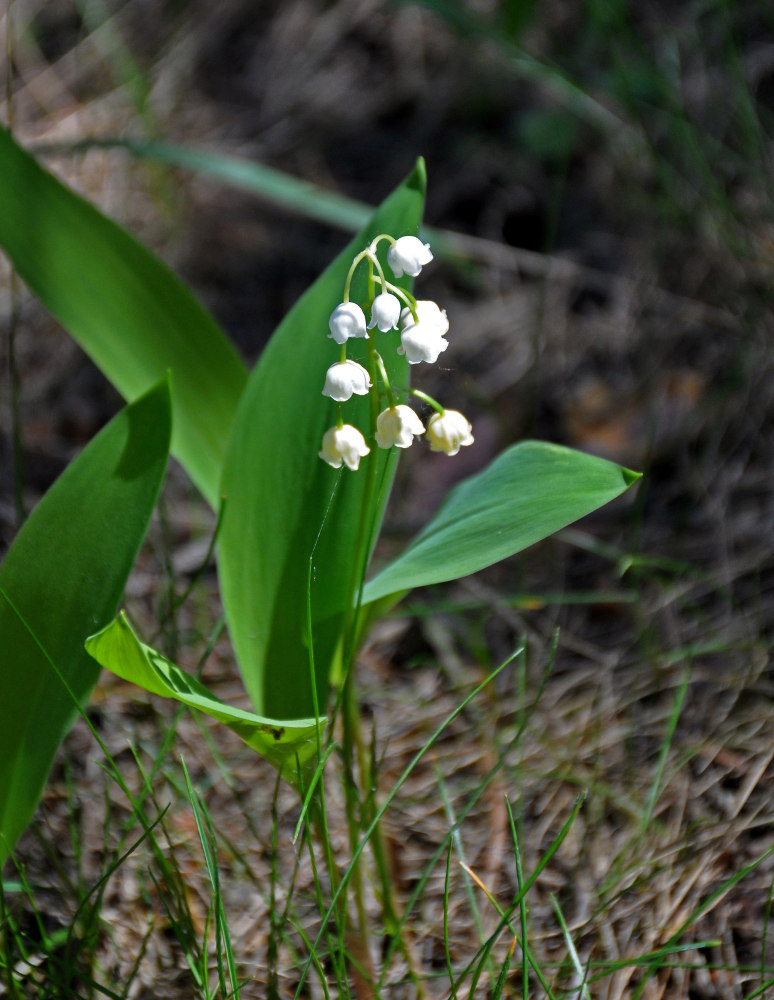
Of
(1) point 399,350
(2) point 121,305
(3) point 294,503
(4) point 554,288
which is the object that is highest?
(2) point 121,305

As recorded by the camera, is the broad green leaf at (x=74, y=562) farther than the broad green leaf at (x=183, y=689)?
Yes

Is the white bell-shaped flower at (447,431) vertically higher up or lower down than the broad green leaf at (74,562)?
lower down

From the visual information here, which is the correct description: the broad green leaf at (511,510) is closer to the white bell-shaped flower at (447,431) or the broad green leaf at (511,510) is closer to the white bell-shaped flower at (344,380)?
the white bell-shaped flower at (447,431)

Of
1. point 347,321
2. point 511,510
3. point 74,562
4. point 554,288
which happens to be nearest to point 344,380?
point 347,321

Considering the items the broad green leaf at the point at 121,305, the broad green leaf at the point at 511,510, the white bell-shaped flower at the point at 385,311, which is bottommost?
the broad green leaf at the point at 511,510

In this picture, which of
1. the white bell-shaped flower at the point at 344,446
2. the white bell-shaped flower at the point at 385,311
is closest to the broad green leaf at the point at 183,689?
the white bell-shaped flower at the point at 344,446

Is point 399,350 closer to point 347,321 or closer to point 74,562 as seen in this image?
point 347,321

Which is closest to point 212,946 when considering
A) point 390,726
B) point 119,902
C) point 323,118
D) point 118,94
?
point 119,902
